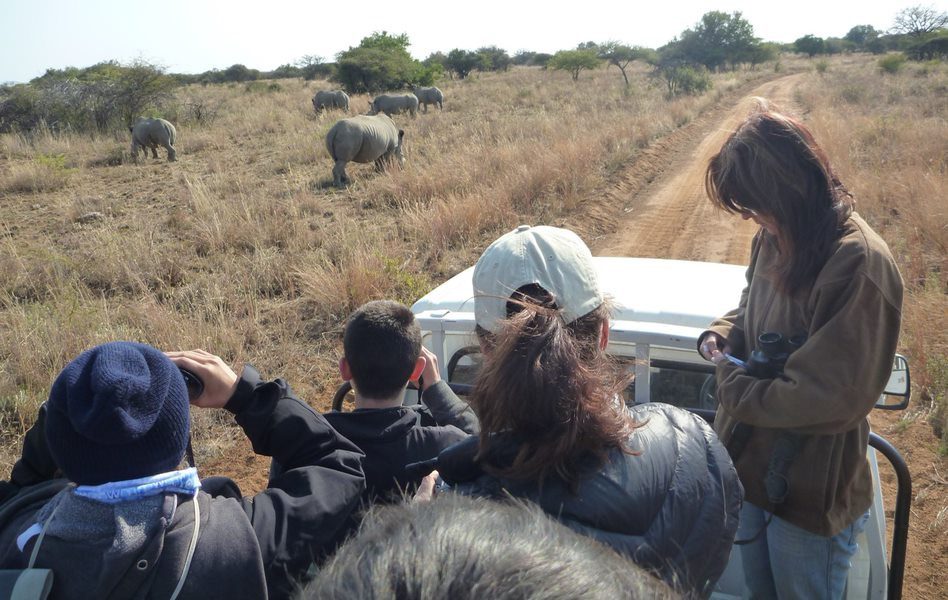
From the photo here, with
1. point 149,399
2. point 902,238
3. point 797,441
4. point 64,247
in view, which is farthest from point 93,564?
point 64,247

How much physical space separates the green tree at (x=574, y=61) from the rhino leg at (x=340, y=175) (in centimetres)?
2913

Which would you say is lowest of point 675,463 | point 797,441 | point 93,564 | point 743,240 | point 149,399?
point 743,240

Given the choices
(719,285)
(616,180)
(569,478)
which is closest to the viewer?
(569,478)

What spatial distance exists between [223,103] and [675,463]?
27.9 meters

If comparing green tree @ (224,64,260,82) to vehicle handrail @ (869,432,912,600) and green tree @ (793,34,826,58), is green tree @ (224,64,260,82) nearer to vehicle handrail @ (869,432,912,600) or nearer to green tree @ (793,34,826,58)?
green tree @ (793,34,826,58)

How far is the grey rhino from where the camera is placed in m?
12.1

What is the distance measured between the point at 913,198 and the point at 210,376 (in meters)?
8.44

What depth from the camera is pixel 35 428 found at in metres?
1.62

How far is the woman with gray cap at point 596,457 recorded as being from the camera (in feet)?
3.88

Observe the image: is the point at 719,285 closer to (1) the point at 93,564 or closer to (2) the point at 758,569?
(2) the point at 758,569

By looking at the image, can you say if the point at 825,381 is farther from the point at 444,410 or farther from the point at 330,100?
the point at 330,100

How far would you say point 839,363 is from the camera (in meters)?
1.67

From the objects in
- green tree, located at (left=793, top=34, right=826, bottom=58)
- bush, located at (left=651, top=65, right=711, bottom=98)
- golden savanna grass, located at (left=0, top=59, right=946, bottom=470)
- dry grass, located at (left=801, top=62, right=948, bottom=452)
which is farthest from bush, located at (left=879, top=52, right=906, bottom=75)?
green tree, located at (left=793, top=34, right=826, bottom=58)

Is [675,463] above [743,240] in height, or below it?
above
